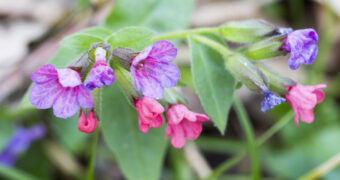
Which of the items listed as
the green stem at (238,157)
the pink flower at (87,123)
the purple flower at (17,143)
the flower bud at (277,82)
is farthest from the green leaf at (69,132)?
the flower bud at (277,82)

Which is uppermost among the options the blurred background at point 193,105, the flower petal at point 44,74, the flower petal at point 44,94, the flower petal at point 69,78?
the flower petal at point 44,74

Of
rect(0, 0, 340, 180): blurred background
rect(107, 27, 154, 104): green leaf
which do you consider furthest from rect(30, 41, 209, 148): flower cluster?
rect(0, 0, 340, 180): blurred background

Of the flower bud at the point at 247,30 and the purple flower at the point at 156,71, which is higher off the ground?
the purple flower at the point at 156,71

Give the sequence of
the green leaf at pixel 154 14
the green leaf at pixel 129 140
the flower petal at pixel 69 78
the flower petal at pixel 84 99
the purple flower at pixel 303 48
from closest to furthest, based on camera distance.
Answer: the flower petal at pixel 69 78, the flower petal at pixel 84 99, the purple flower at pixel 303 48, the green leaf at pixel 129 140, the green leaf at pixel 154 14

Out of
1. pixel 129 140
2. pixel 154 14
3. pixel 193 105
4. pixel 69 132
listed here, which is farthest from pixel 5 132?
pixel 193 105

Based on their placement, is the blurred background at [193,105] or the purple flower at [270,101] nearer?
the purple flower at [270,101]

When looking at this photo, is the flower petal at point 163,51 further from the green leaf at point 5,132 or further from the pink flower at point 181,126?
the green leaf at point 5,132

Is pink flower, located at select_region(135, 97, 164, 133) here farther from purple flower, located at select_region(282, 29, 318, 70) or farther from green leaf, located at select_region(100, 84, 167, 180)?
purple flower, located at select_region(282, 29, 318, 70)
